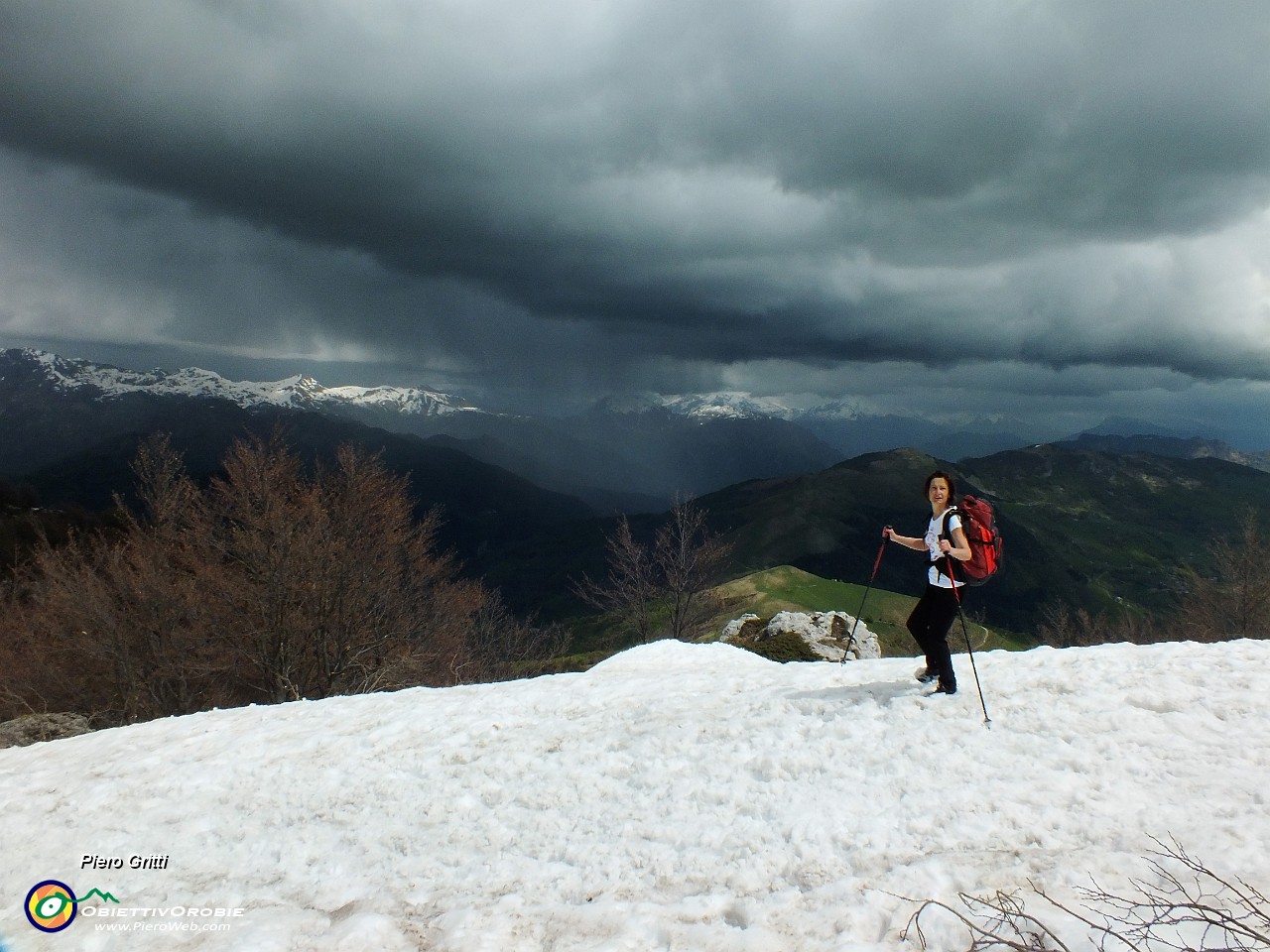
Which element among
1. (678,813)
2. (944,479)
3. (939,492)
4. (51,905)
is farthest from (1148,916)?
(51,905)

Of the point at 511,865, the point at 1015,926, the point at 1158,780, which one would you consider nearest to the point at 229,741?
the point at 511,865

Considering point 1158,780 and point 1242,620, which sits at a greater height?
point 1158,780

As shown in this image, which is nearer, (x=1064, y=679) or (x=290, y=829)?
(x=290, y=829)

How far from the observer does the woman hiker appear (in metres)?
9.35

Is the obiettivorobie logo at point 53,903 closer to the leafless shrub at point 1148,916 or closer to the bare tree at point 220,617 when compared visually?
the leafless shrub at point 1148,916

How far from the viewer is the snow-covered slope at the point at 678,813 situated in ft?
20.9

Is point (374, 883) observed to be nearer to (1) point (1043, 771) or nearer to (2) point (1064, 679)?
(1) point (1043, 771)

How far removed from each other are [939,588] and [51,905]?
502 inches

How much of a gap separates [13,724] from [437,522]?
32.2m

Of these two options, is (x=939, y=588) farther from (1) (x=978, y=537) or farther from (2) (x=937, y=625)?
(1) (x=978, y=537)

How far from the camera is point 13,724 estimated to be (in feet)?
56.7

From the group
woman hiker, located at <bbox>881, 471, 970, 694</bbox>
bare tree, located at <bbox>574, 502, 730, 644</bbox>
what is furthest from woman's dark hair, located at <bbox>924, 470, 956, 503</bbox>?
bare tree, located at <bbox>574, 502, 730, 644</bbox>

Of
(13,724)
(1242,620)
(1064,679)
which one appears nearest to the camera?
(1064,679)

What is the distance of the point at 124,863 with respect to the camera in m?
8.71
